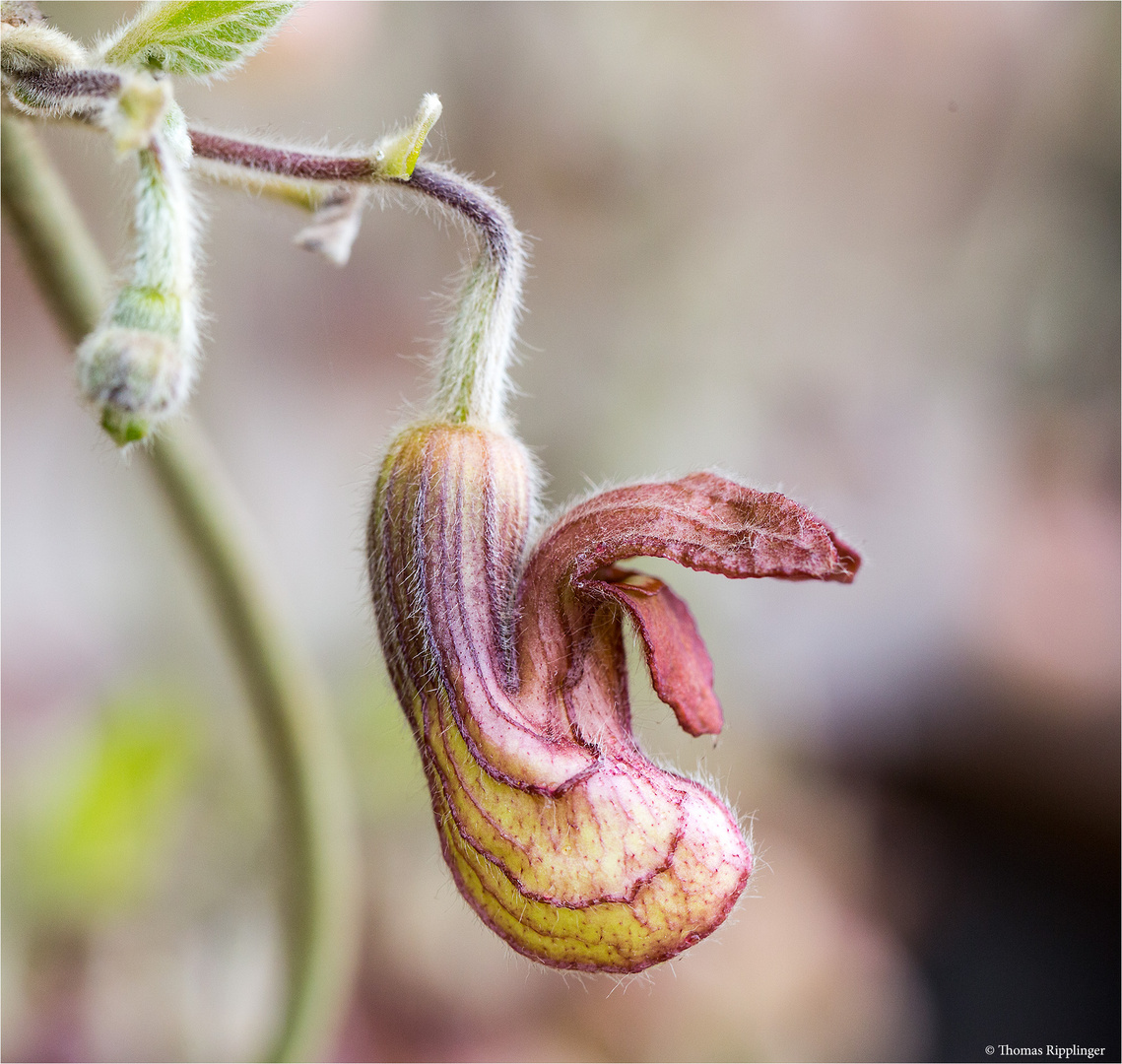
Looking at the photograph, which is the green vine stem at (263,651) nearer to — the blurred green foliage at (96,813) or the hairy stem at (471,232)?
the hairy stem at (471,232)

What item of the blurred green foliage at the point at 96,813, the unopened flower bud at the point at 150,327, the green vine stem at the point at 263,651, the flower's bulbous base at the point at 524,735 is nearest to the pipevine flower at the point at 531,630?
the flower's bulbous base at the point at 524,735

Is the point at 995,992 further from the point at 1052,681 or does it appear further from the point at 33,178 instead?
the point at 33,178

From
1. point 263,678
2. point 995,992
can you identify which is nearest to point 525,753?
point 263,678

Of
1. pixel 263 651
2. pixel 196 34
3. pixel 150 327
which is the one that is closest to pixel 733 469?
pixel 263 651

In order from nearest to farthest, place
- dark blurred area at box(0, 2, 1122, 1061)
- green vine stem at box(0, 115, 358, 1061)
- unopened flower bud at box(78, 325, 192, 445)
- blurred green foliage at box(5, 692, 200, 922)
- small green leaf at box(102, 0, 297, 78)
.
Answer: unopened flower bud at box(78, 325, 192, 445)
small green leaf at box(102, 0, 297, 78)
green vine stem at box(0, 115, 358, 1061)
blurred green foliage at box(5, 692, 200, 922)
dark blurred area at box(0, 2, 1122, 1061)

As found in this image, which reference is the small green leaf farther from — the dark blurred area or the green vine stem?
the dark blurred area

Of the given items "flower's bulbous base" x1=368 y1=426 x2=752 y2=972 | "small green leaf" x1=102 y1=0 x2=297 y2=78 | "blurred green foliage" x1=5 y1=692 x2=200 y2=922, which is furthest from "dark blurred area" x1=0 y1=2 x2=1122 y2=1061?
"small green leaf" x1=102 y1=0 x2=297 y2=78

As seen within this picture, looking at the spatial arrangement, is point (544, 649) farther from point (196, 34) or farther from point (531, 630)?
point (196, 34)
